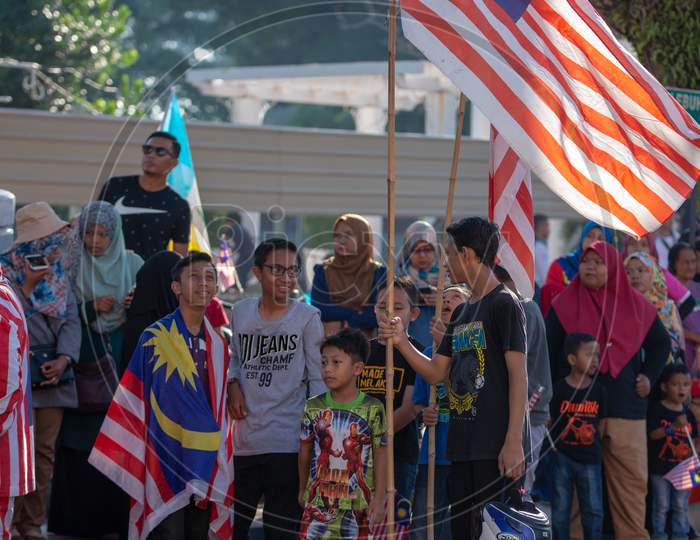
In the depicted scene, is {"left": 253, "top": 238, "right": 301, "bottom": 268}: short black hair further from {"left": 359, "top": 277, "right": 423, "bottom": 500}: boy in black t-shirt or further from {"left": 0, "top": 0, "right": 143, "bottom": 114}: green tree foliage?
{"left": 0, "top": 0, "right": 143, "bottom": 114}: green tree foliage

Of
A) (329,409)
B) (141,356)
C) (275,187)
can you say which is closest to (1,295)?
(141,356)

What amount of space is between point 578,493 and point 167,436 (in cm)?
287

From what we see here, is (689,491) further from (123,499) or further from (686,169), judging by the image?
(123,499)

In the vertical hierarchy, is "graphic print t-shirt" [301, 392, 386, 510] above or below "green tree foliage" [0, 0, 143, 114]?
below

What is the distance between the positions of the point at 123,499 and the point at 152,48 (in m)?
36.2

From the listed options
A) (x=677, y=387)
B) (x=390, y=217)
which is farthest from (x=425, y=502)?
(x=677, y=387)

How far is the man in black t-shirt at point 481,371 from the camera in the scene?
5.25 metres

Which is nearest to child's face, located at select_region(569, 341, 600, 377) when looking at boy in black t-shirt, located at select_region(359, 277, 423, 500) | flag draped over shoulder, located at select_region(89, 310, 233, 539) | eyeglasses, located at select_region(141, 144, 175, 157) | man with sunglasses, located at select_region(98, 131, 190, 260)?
boy in black t-shirt, located at select_region(359, 277, 423, 500)

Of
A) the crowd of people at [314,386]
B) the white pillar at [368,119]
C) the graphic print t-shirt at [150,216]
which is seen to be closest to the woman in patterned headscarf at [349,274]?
the crowd of people at [314,386]

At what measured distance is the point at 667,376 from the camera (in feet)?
26.0

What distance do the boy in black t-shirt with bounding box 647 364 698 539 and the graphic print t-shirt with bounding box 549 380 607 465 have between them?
1.88ft

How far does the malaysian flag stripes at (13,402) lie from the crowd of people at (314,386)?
11 mm

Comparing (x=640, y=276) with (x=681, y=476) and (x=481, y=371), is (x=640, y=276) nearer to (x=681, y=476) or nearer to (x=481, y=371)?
(x=681, y=476)

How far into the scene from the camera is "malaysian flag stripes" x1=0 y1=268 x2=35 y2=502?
4.91m
